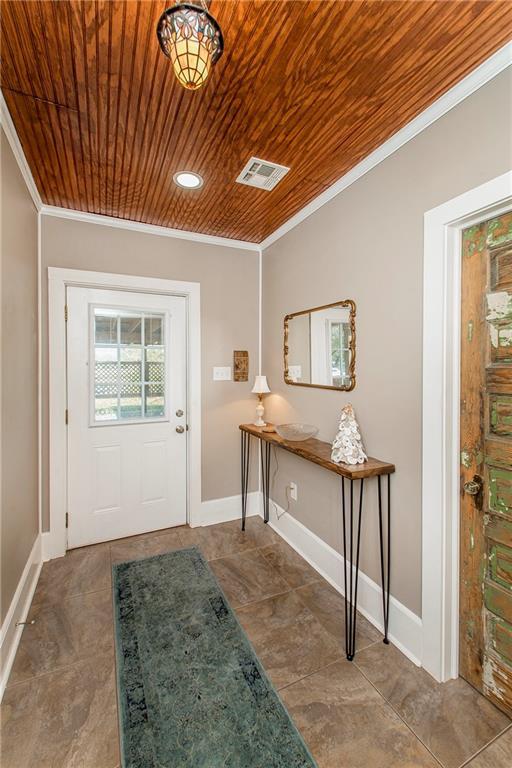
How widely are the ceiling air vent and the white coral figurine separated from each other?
146 cm

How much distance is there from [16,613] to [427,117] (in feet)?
10.2

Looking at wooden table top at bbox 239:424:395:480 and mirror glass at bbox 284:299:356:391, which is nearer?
wooden table top at bbox 239:424:395:480

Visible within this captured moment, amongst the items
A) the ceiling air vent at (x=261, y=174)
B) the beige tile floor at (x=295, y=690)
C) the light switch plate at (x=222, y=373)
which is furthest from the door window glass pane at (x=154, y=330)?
the beige tile floor at (x=295, y=690)

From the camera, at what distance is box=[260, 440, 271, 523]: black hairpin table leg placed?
303cm

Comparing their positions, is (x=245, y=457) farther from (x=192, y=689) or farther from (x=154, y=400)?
→ (x=192, y=689)

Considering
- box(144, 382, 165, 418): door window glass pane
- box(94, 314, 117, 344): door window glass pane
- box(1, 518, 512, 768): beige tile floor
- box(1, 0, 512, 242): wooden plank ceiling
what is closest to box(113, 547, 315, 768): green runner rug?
box(1, 518, 512, 768): beige tile floor

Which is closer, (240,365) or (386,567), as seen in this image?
(386,567)

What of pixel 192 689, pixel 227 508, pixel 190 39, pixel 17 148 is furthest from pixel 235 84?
pixel 227 508

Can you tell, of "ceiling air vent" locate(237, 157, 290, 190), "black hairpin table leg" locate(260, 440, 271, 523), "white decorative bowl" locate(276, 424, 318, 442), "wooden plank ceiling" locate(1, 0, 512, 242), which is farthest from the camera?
"black hairpin table leg" locate(260, 440, 271, 523)

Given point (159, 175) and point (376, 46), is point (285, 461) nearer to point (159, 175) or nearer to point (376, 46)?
point (159, 175)

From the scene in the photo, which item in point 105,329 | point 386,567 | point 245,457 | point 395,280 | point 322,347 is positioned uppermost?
point 395,280

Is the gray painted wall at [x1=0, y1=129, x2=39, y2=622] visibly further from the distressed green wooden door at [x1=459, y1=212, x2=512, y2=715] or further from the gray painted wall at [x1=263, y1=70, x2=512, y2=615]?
the distressed green wooden door at [x1=459, y1=212, x2=512, y2=715]

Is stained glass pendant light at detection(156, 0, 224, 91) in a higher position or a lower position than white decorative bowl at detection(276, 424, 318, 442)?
higher

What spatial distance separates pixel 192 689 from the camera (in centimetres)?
144
